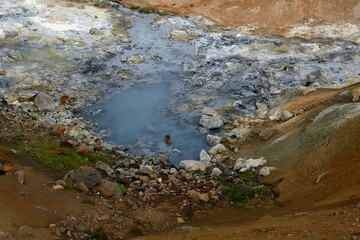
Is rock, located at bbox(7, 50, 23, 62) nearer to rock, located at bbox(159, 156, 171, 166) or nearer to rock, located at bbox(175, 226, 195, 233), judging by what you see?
rock, located at bbox(159, 156, 171, 166)

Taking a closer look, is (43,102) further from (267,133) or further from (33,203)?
(267,133)

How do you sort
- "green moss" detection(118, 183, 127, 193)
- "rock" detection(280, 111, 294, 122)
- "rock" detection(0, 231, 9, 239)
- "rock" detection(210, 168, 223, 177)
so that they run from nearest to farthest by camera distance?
1. "rock" detection(0, 231, 9, 239)
2. "green moss" detection(118, 183, 127, 193)
3. "rock" detection(210, 168, 223, 177)
4. "rock" detection(280, 111, 294, 122)

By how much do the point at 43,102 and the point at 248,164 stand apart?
830 centimetres

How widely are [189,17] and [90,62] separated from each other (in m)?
8.07

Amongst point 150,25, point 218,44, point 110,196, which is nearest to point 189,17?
point 150,25

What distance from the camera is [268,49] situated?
949 inches

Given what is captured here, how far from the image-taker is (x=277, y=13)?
2736 centimetres

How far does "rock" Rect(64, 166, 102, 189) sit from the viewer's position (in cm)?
1348

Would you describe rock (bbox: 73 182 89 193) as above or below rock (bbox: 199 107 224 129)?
above

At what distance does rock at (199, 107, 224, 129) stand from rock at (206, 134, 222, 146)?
68 centimetres

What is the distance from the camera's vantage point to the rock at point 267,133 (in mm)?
17027

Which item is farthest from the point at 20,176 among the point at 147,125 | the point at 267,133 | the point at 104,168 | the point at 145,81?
the point at 145,81

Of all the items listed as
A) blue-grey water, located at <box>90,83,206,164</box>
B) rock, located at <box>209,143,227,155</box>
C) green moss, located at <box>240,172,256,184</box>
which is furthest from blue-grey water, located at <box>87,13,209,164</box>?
green moss, located at <box>240,172,256,184</box>

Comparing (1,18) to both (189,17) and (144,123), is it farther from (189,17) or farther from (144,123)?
(144,123)
